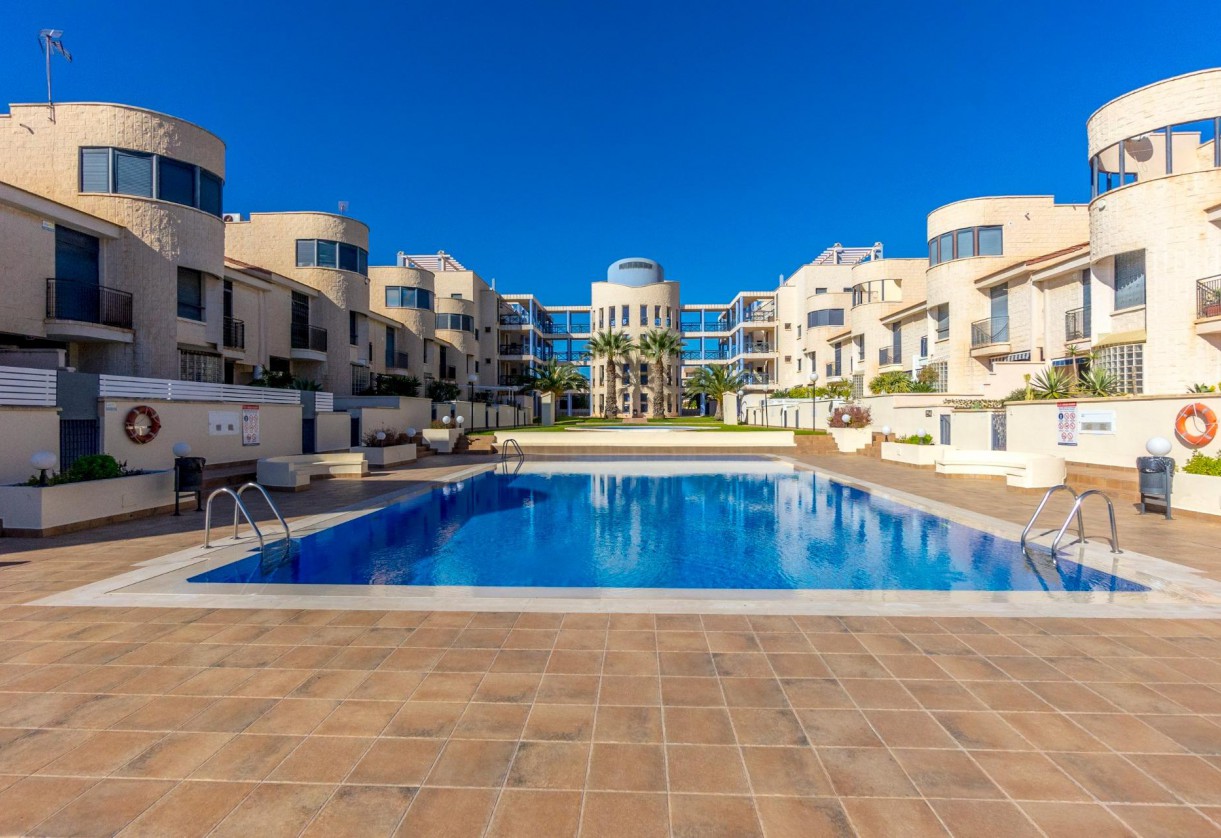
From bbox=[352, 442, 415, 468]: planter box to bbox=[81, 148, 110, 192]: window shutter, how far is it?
9762mm

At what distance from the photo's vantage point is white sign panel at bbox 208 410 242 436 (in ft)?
49.1

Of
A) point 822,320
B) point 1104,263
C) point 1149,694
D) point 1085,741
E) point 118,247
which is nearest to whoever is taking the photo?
point 1085,741

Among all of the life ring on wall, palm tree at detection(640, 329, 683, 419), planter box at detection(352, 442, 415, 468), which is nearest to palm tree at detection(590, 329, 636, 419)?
palm tree at detection(640, 329, 683, 419)

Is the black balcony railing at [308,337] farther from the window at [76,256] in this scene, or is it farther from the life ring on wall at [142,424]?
the life ring on wall at [142,424]

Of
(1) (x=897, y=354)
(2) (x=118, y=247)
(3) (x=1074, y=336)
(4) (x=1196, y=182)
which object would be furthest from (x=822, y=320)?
(2) (x=118, y=247)

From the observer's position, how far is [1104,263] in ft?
61.1

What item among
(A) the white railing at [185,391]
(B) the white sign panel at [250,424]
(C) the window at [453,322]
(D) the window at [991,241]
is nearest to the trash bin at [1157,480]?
(A) the white railing at [185,391]

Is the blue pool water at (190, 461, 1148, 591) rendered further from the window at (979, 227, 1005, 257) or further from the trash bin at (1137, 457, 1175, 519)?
the window at (979, 227, 1005, 257)

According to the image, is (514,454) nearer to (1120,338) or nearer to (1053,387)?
(1053,387)

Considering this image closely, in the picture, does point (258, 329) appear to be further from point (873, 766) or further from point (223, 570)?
point (873, 766)

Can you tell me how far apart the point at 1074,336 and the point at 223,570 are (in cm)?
2587

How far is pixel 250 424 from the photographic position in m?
16.5

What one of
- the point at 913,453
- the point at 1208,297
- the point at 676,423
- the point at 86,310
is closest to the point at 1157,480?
the point at 913,453

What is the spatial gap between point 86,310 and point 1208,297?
29.9 m
